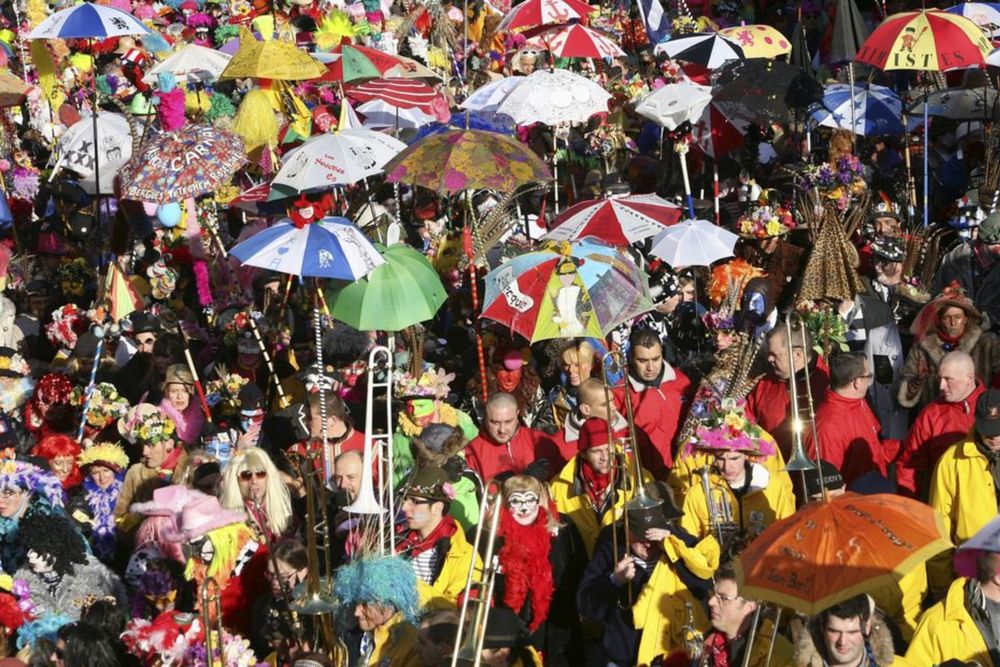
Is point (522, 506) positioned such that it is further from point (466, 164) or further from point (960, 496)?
point (466, 164)

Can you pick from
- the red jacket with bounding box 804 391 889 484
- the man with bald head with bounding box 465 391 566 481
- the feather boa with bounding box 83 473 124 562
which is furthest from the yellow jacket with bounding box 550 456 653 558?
the feather boa with bounding box 83 473 124 562

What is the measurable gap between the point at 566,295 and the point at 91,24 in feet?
17.0

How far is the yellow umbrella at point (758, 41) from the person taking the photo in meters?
15.7

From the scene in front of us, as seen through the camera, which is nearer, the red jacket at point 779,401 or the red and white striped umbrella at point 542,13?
the red jacket at point 779,401

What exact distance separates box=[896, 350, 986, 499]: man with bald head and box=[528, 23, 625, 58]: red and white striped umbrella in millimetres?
6356

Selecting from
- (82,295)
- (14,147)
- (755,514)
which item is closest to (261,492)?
(755,514)

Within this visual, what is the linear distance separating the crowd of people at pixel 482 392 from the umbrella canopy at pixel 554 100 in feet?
1.28

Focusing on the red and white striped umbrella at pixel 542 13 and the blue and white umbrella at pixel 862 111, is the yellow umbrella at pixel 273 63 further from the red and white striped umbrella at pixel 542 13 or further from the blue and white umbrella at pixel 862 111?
the blue and white umbrella at pixel 862 111

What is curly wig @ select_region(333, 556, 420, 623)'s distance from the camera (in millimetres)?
8203

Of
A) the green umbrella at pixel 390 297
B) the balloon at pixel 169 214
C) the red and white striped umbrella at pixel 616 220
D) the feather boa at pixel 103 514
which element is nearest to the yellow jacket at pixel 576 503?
the green umbrella at pixel 390 297

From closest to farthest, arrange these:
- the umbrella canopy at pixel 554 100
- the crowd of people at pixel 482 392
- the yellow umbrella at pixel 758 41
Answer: the crowd of people at pixel 482 392
the umbrella canopy at pixel 554 100
the yellow umbrella at pixel 758 41

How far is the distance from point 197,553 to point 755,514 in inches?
106

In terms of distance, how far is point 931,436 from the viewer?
32.1 ft

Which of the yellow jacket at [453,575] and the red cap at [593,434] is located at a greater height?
the red cap at [593,434]
